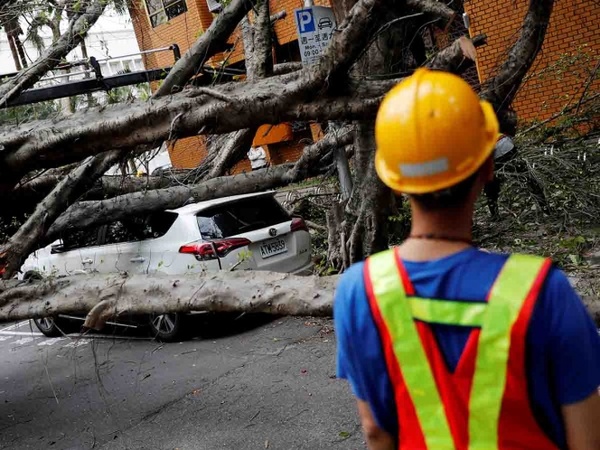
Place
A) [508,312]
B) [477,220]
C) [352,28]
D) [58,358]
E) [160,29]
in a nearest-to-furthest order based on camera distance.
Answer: [508,312] < [352,28] < [58,358] < [477,220] < [160,29]

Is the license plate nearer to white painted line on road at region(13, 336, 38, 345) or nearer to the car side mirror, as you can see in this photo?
the car side mirror

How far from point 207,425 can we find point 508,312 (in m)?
4.36

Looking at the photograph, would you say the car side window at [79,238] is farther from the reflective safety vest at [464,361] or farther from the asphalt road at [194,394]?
the reflective safety vest at [464,361]

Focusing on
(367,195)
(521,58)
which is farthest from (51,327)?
(521,58)

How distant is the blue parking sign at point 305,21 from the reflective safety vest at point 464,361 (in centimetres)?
668

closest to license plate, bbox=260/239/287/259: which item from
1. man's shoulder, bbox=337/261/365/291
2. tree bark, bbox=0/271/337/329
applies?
tree bark, bbox=0/271/337/329

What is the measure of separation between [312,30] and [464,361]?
6.94 metres

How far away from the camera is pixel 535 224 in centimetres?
870

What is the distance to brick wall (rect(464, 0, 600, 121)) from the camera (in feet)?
37.7

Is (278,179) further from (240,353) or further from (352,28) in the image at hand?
(352,28)

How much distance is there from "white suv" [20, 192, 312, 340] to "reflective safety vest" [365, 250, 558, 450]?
5.74m

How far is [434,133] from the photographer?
4.68 feet

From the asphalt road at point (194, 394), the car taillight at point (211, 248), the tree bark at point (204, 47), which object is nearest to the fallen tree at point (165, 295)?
the asphalt road at point (194, 394)

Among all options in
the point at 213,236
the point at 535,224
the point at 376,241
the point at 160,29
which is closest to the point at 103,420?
the point at 213,236
